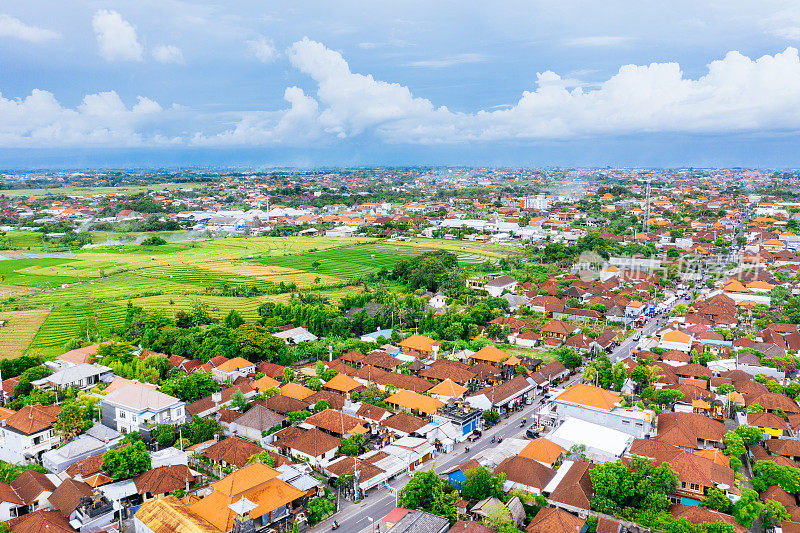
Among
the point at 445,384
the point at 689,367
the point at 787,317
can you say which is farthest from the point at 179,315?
the point at 787,317

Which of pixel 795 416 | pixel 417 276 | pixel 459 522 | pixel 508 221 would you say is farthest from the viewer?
pixel 508 221

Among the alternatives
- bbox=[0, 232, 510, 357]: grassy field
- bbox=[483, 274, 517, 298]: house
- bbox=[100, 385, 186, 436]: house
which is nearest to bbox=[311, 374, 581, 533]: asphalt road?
bbox=[100, 385, 186, 436]: house

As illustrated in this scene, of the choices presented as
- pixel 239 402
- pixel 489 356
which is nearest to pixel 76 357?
pixel 239 402

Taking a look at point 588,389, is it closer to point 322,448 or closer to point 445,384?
point 445,384

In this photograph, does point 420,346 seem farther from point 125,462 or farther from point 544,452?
point 125,462

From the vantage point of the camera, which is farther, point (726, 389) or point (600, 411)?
point (726, 389)

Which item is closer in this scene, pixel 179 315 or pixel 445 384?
pixel 445 384
